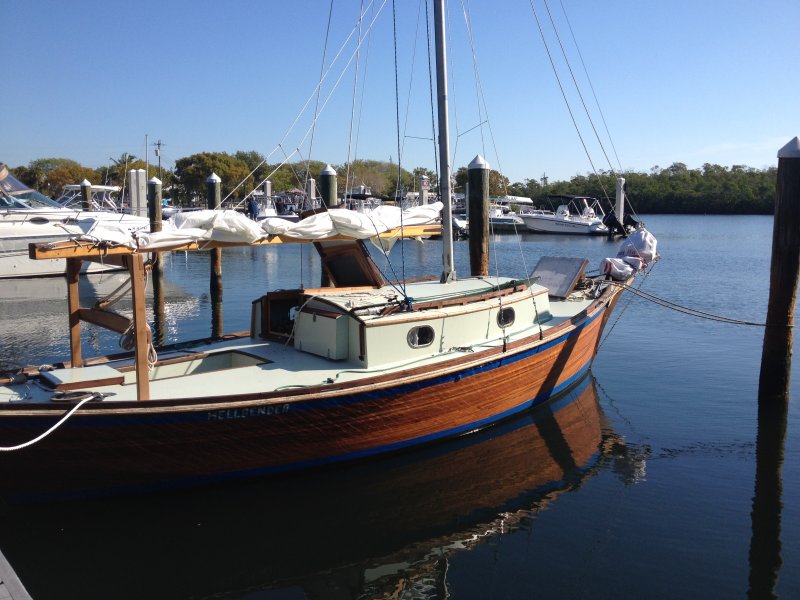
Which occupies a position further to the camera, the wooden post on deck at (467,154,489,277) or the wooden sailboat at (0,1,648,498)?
the wooden post on deck at (467,154,489,277)

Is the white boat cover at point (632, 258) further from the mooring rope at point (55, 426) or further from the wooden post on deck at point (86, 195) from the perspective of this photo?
the wooden post on deck at point (86, 195)

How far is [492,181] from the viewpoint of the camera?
93.1m

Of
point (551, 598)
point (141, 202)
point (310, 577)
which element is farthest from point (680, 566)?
point (141, 202)

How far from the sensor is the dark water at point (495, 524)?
7.51 m

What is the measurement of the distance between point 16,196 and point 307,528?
25446 mm

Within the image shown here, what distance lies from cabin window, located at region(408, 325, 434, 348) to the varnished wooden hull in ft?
2.45

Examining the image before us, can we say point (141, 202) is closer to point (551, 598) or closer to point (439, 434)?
point (439, 434)

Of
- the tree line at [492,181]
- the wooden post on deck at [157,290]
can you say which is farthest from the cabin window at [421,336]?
the tree line at [492,181]

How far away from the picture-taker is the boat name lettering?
27.7 feet

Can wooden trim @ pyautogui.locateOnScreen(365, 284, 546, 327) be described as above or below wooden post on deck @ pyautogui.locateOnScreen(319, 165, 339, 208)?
below

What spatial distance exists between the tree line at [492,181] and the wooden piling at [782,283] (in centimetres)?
6102

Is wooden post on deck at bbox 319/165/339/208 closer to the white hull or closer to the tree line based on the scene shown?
the white hull

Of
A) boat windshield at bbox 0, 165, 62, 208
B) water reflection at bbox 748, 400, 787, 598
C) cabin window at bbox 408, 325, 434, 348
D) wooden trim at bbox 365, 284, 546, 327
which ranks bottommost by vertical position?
water reflection at bbox 748, 400, 787, 598

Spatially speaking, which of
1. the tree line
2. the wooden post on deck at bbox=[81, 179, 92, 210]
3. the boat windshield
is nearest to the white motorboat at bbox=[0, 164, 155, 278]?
the boat windshield
